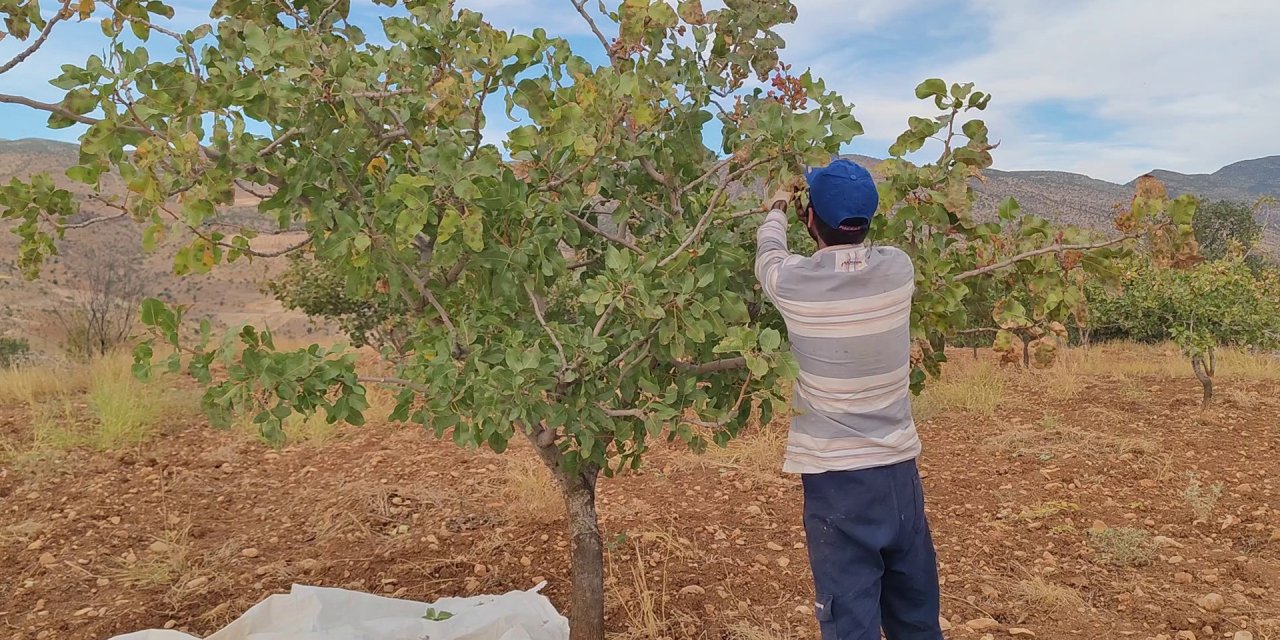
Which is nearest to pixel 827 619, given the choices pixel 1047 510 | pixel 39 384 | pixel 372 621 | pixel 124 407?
pixel 372 621

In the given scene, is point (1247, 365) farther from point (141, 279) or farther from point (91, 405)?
point (141, 279)

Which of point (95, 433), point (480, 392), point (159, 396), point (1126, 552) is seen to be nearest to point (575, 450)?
point (480, 392)

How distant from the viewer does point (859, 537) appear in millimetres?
2494

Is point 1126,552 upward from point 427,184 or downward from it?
downward

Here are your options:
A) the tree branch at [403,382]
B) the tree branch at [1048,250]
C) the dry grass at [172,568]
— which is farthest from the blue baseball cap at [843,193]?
the dry grass at [172,568]

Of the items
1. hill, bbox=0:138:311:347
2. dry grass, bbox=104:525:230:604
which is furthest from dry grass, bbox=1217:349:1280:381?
hill, bbox=0:138:311:347

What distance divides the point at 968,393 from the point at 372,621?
7227mm

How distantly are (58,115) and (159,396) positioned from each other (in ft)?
22.2

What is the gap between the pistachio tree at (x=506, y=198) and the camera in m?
2.09

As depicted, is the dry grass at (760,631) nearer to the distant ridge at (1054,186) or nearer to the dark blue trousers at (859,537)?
the dark blue trousers at (859,537)

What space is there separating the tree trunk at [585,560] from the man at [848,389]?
3.40ft

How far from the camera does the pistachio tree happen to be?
6.87 ft

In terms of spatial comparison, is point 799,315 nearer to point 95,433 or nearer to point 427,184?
point 427,184

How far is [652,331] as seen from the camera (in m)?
2.21
